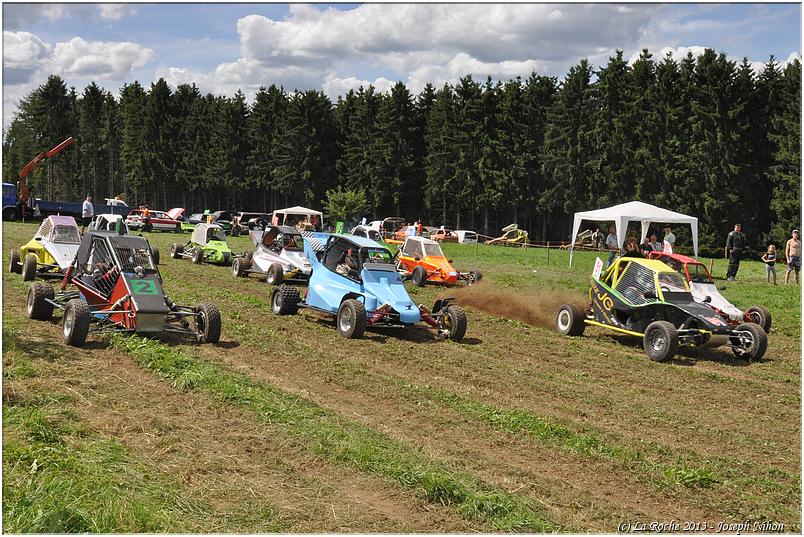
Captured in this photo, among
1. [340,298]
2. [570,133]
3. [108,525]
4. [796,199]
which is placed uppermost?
[570,133]

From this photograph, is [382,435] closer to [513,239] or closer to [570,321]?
[570,321]

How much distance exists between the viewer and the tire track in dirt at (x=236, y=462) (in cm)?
595

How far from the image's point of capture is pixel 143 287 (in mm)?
12086

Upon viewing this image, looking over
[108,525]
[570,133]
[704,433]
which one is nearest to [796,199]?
[570,133]

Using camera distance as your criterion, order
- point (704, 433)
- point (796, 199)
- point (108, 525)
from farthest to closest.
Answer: point (796, 199) < point (704, 433) < point (108, 525)

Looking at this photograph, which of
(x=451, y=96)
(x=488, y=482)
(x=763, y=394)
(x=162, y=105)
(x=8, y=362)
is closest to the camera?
(x=488, y=482)

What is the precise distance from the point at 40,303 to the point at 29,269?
18.1 ft

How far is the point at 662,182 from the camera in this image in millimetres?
50250

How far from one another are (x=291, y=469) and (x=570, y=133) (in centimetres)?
5267

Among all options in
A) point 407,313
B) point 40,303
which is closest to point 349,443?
point 407,313

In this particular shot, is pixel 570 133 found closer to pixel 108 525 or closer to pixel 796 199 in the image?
pixel 796 199

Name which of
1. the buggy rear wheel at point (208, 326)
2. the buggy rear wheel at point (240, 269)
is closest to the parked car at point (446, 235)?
the buggy rear wheel at point (240, 269)

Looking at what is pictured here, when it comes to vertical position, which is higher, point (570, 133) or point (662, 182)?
point (570, 133)

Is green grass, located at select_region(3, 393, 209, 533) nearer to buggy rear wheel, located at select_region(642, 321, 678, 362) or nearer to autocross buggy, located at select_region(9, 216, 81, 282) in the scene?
buggy rear wheel, located at select_region(642, 321, 678, 362)
